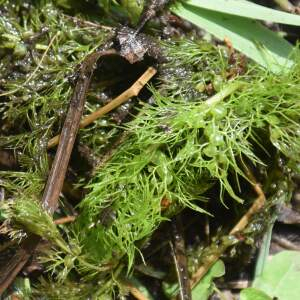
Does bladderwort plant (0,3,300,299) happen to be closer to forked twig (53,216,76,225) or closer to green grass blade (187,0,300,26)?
forked twig (53,216,76,225)

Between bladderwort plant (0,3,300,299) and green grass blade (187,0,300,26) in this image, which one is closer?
bladderwort plant (0,3,300,299)

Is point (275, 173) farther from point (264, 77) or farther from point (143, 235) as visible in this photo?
point (143, 235)

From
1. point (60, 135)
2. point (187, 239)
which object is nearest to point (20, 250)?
point (60, 135)

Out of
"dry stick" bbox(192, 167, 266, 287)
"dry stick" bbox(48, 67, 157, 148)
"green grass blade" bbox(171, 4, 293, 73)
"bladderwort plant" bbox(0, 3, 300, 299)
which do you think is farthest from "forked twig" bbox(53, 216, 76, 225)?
"green grass blade" bbox(171, 4, 293, 73)

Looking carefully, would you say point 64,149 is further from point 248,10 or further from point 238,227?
point 248,10

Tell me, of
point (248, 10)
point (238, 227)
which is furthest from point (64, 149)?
point (248, 10)

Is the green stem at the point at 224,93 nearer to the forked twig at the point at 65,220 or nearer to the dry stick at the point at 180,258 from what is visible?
the dry stick at the point at 180,258
